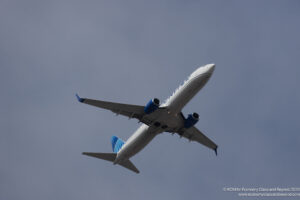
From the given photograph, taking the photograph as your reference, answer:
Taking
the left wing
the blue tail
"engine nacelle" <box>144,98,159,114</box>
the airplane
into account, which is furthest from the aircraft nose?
the blue tail

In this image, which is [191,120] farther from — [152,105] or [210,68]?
[210,68]

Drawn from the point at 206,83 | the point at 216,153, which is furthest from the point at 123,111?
the point at 216,153

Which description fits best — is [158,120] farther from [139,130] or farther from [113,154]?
[113,154]

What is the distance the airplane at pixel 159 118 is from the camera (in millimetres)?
54938

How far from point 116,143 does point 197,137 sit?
1220 cm

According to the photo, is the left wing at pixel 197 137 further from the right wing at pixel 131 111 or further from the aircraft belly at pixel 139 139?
the right wing at pixel 131 111

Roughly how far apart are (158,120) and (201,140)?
1017 centimetres

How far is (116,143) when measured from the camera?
6750 centimetres

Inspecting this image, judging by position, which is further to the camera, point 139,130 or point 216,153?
point 216,153

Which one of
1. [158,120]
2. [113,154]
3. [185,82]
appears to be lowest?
[113,154]

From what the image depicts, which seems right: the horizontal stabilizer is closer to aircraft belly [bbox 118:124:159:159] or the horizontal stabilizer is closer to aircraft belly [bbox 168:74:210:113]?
aircraft belly [bbox 118:124:159:159]

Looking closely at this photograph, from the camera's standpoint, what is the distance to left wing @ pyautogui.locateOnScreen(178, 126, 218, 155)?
6400 centimetres

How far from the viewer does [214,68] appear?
180 ft

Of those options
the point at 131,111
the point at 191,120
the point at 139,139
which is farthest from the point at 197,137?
the point at 131,111
